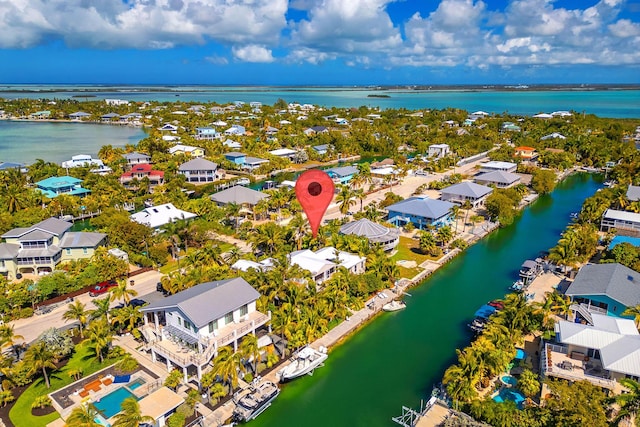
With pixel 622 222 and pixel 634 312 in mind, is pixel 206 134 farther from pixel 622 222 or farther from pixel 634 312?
pixel 634 312

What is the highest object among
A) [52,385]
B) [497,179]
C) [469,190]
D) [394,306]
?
[469,190]

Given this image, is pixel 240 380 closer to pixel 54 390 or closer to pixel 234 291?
pixel 234 291

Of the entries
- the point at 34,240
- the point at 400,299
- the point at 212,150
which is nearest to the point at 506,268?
the point at 400,299

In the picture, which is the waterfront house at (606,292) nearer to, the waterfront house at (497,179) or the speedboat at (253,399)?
the speedboat at (253,399)

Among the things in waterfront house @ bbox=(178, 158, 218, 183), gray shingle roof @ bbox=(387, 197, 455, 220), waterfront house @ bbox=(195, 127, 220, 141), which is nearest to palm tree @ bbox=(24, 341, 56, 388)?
gray shingle roof @ bbox=(387, 197, 455, 220)

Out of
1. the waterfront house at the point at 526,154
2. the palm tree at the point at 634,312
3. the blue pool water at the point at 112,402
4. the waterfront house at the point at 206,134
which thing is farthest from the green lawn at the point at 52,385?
the waterfront house at the point at 526,154

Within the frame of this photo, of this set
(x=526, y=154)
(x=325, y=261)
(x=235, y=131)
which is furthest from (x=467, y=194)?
(x=235, y=131)
